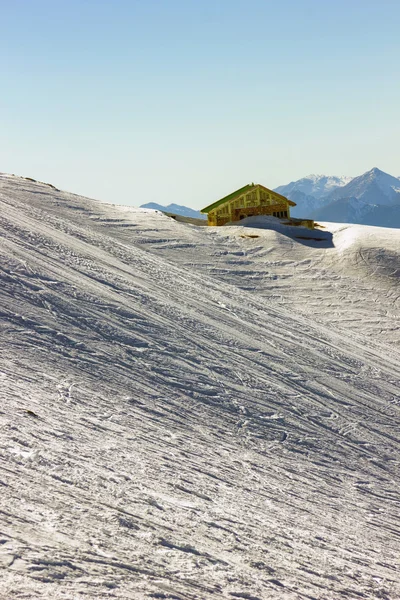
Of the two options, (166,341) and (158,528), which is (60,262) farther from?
(158,528)

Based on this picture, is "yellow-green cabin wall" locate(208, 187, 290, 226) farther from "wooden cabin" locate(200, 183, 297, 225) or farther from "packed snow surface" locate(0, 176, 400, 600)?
"packed snow surface" locate(0, 176, 400, 600)

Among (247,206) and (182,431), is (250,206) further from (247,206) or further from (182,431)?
(182,431)

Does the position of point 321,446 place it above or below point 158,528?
below

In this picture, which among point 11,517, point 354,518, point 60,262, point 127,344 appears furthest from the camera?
point 60,262

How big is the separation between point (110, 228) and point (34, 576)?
34.8 meters

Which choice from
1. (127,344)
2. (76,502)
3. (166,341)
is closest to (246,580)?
(76,502)

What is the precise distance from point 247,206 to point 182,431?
3801cm

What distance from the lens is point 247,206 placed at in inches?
1970

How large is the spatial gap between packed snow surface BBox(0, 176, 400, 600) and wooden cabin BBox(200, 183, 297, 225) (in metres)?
14.7

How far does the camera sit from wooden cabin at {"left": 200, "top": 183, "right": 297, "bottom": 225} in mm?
49438

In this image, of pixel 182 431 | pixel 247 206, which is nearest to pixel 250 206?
pixel 247 206

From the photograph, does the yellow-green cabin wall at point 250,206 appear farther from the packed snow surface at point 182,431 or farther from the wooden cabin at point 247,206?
the packed snow surface at point 182,431

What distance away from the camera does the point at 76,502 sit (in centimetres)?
843

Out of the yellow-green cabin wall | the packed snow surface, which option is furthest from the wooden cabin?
the packed snow surface
